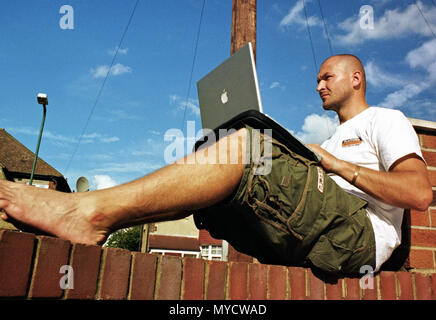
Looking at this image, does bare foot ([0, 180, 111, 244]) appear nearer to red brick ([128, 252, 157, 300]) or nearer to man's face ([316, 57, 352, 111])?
red brick ([128, 252, 157, 300])

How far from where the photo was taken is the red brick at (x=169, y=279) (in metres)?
1.16

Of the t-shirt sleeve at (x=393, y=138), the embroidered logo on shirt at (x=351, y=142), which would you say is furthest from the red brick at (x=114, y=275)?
the embroidered logo on shirt at (x=351, y=142)

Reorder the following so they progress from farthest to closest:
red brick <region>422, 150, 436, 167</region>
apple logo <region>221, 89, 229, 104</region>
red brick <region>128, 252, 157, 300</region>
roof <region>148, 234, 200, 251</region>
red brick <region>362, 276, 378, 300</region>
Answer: roof <region>148, 234, 200, 251</region>, red brick <region>422, 150, 436, 167</region>, apple logo <region>221, 89, 229, 104</region>, red brick <region>362, 276, 378, 300</region>, red brick <region>128, 252, 157, 300</region>

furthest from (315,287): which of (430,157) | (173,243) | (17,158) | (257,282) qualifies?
(173,243)

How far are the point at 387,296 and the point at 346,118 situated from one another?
1.09 meters

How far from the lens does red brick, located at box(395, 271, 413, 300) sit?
182 centimetres

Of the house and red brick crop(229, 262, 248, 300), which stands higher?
the house

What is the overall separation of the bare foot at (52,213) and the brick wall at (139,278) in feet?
0.51

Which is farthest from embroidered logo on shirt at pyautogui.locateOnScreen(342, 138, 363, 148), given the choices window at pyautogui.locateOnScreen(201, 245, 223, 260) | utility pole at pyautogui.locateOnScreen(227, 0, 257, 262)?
window at pyautogui.locateOnScreen(201, 245, 223, 260)

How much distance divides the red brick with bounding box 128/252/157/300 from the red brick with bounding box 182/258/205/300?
4.8 inches

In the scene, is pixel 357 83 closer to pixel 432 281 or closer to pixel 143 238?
pixel 432 281

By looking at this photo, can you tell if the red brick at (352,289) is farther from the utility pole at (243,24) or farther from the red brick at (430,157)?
the utility pole at (243,24)

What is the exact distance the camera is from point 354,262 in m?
1.56
